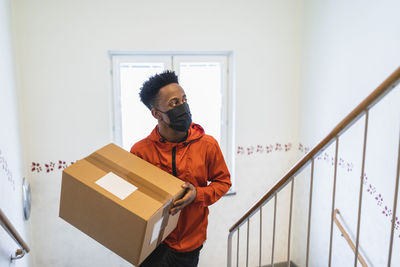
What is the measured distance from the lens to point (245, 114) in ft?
9.32

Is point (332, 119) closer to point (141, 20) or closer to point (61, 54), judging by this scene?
point (141, 20)

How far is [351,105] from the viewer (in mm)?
2275

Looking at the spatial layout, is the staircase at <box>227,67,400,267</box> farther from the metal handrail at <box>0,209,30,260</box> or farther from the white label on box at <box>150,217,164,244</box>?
the metal handrail at <box>0,209,30,260</box>

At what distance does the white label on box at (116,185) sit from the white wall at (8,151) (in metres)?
0.66

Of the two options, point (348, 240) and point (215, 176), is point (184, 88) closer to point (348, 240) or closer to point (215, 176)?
point (215, 176)

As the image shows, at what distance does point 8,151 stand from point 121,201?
1085mm

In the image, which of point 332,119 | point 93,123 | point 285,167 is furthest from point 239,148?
point 93,123

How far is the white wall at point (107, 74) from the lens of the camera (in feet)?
7.76

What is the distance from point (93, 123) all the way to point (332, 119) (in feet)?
6.51

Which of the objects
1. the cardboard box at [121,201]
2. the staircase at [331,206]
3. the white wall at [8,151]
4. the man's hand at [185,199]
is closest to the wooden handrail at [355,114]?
the staircase at [331,206]

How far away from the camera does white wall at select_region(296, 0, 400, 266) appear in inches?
76.0

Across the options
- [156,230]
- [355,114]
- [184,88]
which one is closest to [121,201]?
[156,230]

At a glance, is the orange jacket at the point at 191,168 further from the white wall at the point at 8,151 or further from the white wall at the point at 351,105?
the white wall at the point at 351,105

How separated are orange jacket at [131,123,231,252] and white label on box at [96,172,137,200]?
0.27 meters
